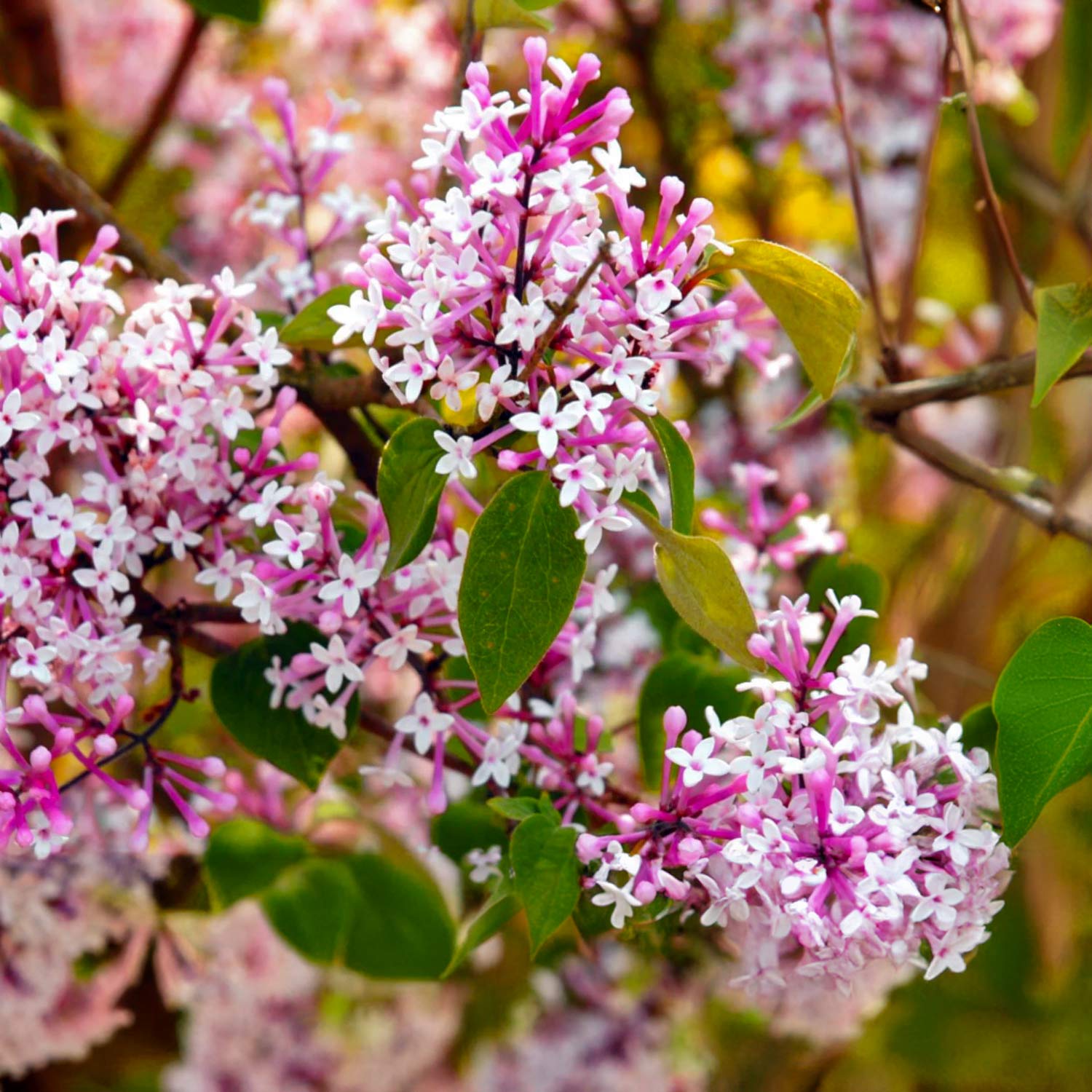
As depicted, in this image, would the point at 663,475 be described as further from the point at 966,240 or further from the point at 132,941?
the point at 966,240

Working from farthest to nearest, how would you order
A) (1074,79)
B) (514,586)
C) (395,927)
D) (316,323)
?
(1074,79) < (395,927) < (316,323) < (514,586)

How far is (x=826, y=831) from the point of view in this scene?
0.50 m

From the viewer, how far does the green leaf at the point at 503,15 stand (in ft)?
1.88

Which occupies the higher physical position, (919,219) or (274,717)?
(919,219)

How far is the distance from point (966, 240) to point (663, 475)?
47.6 inches

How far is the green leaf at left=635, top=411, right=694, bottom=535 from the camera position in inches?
20.3

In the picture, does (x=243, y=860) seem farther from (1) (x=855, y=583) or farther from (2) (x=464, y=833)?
(1) (x=855, y=583)

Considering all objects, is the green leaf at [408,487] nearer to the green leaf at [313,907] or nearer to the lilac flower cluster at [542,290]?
the lilac flower cluster at [542,290]

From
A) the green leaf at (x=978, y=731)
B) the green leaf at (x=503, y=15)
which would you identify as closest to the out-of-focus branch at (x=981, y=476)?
the green leaf at (x=978, y=731)

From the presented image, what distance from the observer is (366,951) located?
826 mm

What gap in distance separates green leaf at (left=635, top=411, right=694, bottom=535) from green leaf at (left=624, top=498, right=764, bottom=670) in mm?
13

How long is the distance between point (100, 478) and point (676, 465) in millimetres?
230

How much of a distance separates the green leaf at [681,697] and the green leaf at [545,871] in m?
0.13

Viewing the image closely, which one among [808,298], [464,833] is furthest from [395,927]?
[808,298]
